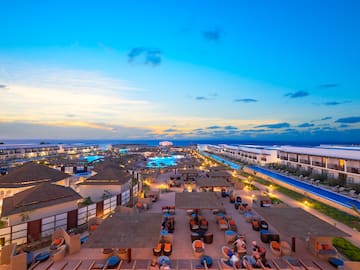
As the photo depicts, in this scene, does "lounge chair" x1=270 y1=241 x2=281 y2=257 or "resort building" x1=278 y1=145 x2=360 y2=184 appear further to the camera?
"resort building" x1=278 y1=145 x2=360 y2=184

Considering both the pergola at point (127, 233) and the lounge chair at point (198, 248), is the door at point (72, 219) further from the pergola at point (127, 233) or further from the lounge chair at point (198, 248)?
the lounge chair at point (198, 248)

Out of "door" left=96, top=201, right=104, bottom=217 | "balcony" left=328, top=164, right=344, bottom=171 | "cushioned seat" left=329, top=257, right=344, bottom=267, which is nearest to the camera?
"cushioned seat" left=329, top=257, right=344, bottom=267

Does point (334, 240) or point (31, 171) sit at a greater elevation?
point (31, 171)

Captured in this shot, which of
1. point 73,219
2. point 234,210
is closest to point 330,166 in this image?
point 234,210

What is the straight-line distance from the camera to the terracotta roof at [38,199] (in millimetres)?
11273

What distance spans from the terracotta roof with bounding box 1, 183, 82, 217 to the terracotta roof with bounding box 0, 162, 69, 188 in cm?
346

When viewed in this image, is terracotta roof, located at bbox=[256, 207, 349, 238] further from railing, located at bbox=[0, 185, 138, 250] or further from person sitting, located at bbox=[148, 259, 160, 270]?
railing, located at bbox=[0, 185, 138, 250]

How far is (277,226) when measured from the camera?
920 cm

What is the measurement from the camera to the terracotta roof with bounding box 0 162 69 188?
15805 millimetres

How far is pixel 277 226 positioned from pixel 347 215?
986cm

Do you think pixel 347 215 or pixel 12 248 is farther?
pixel 347 215

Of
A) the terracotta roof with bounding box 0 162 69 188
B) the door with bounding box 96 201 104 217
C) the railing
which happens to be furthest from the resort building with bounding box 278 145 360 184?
the terracotta roof with bounding box 0 162 69 188

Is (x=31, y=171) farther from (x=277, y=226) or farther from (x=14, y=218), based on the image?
(x=277, y=226)

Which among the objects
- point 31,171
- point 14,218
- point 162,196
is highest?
point 31,171
